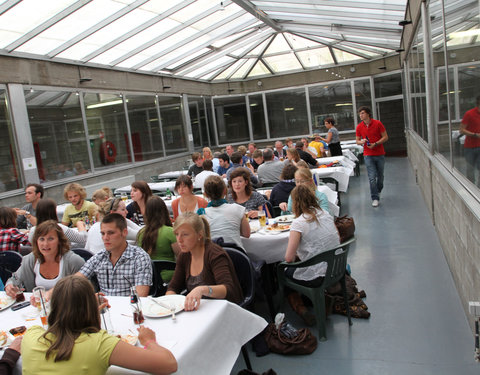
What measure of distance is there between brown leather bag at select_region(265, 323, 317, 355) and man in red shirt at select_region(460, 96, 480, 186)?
64.6 inches

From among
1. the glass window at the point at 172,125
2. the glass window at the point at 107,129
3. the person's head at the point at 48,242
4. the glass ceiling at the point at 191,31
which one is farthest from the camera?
the glass window at the point at 172,125

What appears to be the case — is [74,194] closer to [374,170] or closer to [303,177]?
[303,177]

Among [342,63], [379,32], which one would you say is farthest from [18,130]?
[342,63]

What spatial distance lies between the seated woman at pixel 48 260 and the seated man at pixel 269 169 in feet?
15.2

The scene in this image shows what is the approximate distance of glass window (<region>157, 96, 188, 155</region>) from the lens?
46.0ft

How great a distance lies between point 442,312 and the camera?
3.64 metres

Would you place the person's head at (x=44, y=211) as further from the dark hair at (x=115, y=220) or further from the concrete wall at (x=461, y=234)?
the concrete wall at (x=461, y=234)

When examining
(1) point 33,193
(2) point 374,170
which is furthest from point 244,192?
(2) point 374,170

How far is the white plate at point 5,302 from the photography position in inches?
115

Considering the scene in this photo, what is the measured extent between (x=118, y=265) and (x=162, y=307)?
799 mm

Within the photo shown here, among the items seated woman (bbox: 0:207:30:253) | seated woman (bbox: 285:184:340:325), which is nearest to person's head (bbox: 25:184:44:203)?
seated woman (bbox: 0:207:30:253)

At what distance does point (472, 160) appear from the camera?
9.61 ft

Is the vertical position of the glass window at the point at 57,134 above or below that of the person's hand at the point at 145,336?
above

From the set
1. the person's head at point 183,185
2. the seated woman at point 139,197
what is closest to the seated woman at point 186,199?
the person's head at point 183,185
